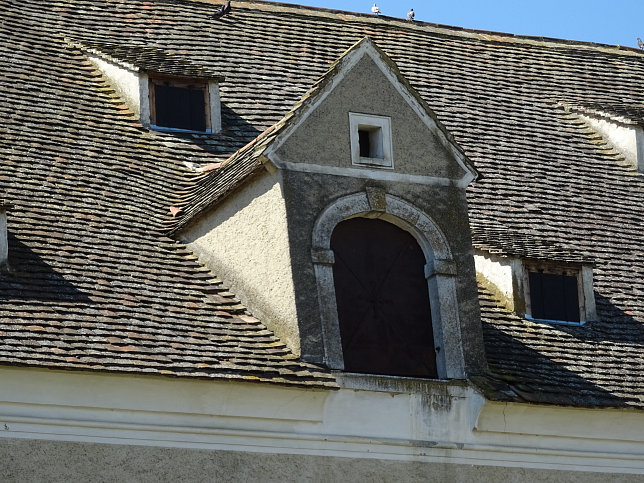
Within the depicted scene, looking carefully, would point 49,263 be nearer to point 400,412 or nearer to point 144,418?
point 144,418

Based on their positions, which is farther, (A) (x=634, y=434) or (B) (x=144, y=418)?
(A) (x=634, y=434)

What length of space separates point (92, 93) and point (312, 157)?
4.45 meters

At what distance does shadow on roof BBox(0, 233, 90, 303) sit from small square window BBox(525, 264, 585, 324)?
614cm

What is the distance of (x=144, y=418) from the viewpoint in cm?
1770

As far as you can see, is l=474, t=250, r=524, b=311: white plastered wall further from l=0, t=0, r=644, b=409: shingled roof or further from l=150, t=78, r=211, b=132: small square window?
l=150, t=78, r=211, b=132: small square window

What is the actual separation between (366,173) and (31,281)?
419 cm

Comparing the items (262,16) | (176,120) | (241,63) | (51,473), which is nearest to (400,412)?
(51,473)

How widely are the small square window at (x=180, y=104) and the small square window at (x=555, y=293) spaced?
4895 mm

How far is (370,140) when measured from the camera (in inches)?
797

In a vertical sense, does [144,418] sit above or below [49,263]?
below

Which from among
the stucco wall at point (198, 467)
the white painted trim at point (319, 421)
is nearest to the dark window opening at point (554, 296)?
the white painted trim at point (319, 421)

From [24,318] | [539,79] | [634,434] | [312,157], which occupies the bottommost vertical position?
[634,434]

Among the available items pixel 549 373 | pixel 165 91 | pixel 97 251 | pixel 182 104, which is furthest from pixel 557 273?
pixel 97 251

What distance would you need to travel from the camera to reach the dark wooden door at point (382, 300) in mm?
19172
